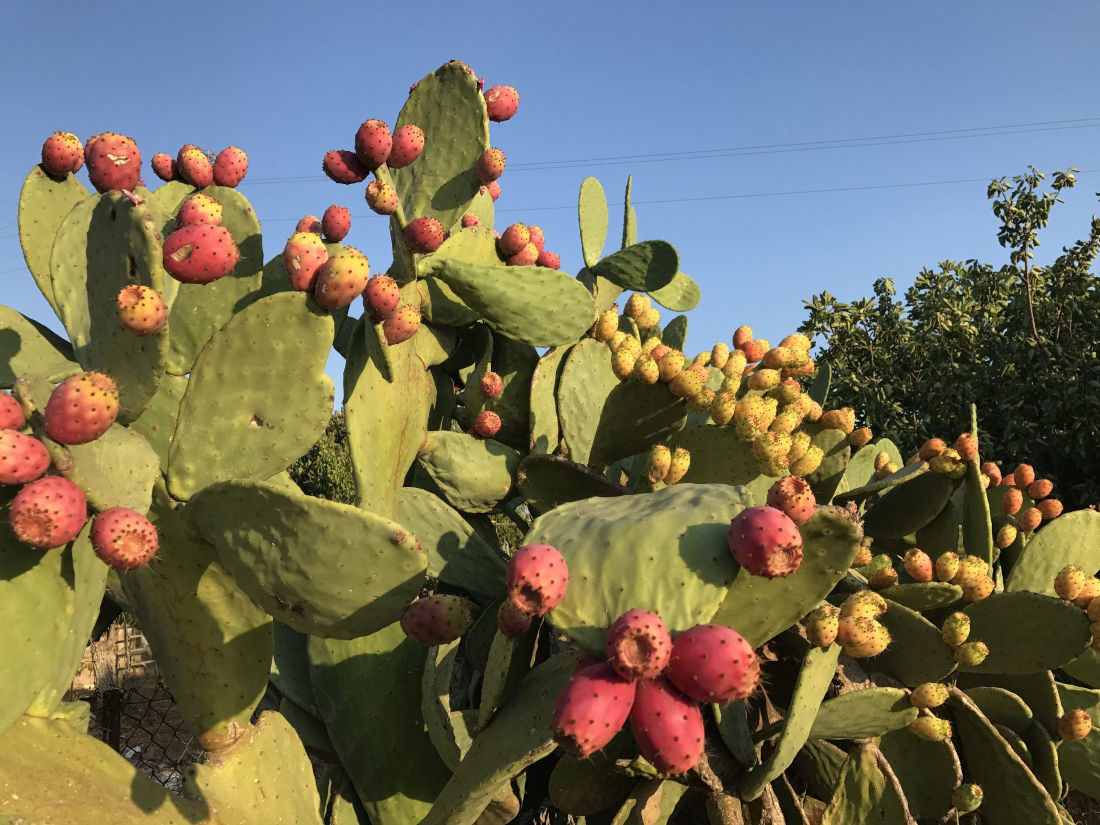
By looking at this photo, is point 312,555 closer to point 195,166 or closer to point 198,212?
point 198,212

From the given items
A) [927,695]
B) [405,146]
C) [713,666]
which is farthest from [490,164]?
[927,695]

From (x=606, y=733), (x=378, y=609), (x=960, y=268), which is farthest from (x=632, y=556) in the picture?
(x=960, y=268)

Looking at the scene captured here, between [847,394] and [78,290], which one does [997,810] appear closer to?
[78,290]

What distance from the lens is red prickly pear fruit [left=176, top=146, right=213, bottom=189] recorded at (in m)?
2.07

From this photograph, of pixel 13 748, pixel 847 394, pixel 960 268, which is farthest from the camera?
pixel 960 268

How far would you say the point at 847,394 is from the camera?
8.15m

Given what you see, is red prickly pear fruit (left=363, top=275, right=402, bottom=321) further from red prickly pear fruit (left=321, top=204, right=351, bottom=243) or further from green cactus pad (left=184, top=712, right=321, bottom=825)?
green cactus pad (left=184, top=712, right=321, bottom=825)

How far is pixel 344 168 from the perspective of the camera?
1979 millimetres

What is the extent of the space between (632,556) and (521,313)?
41.5 inches

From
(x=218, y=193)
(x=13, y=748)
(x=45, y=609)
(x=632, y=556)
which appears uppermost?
(x=218, y=193)

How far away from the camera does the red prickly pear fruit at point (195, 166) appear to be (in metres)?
2.07

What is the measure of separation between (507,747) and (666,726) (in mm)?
447

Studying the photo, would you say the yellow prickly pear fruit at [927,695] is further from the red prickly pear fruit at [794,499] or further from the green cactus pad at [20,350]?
the green cactus pad at [20,350]

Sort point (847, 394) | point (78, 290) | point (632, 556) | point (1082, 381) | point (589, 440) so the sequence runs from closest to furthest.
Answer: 1. point (632, 556)
2. point (78, 290)
3. point (589, 440)
4. point (1082, 381)
5. point (847, 394)
